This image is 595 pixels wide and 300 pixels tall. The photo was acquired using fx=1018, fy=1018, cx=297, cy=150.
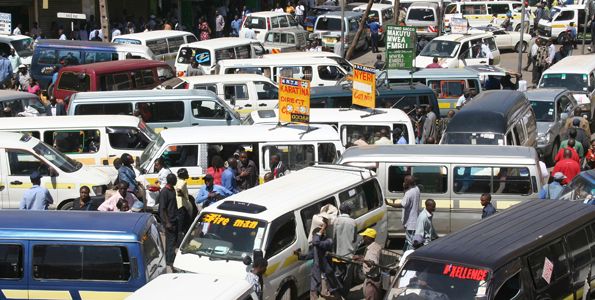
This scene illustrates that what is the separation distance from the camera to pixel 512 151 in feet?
51.0

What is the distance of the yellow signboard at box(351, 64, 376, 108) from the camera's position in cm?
1958

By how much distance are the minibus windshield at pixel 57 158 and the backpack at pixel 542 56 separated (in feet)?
57.5

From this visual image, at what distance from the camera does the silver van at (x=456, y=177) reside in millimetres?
15203

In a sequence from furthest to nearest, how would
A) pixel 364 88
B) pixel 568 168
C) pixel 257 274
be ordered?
pixel 364 88 < pixel 568 168 < pixel 257 274

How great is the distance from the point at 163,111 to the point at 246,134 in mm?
4090

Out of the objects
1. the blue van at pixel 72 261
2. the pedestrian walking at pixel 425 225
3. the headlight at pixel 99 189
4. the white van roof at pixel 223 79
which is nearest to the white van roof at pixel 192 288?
the blue van at pixel 72 261

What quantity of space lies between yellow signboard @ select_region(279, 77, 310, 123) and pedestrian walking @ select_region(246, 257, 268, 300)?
21.9 ft

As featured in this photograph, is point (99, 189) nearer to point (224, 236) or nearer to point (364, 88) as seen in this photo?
point (224, 236)

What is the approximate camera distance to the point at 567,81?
81.1 feet

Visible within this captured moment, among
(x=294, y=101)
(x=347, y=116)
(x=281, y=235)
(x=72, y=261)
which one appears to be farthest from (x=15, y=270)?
(x=347, y=116)

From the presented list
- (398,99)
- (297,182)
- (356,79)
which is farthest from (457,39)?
(297,182)

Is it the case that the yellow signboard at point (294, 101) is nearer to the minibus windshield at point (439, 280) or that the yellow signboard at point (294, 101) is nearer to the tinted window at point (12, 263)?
the tinted window at point (12, 263)

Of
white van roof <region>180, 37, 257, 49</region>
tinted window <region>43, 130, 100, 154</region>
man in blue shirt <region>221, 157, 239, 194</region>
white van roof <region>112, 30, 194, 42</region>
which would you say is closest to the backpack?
white van roof <region>180, 37, 257, 49</region>

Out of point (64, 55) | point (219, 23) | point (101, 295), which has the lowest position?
point (101, 295)
